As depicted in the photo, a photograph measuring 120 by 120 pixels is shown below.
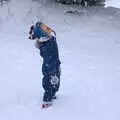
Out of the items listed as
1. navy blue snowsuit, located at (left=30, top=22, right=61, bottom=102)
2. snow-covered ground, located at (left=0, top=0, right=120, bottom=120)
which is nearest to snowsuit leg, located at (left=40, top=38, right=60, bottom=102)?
navy blue snowsuit, located at (left=30, top=22, right=61, bottom=102)

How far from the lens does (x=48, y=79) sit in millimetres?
7629

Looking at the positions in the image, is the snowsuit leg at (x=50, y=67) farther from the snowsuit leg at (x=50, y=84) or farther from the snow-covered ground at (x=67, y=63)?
the snow-covered ground at (x=67, y=63)

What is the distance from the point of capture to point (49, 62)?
24.8 ft

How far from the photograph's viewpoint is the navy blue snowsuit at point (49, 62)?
7.54 m

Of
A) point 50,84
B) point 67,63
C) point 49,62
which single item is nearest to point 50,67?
point 49,62

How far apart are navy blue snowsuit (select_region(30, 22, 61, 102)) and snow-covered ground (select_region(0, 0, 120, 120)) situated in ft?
0.89

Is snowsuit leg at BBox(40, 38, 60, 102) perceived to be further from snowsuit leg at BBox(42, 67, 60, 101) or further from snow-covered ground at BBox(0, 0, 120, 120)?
snow-covered ground at BBox(0, 0, 120, 120)

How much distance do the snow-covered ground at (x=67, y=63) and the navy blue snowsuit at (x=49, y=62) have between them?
0.27m

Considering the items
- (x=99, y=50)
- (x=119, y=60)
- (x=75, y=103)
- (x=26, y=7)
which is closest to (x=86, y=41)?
(x=99, y=50)

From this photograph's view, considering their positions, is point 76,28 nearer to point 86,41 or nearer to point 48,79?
point 86,41

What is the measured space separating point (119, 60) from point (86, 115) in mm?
2737

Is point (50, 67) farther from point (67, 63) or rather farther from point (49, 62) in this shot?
point (67, 63)

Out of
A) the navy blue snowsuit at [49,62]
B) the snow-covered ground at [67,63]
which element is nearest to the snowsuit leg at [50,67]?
the navy blue snowsuit at [49,62]

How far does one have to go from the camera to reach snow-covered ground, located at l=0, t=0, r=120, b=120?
300 inches
